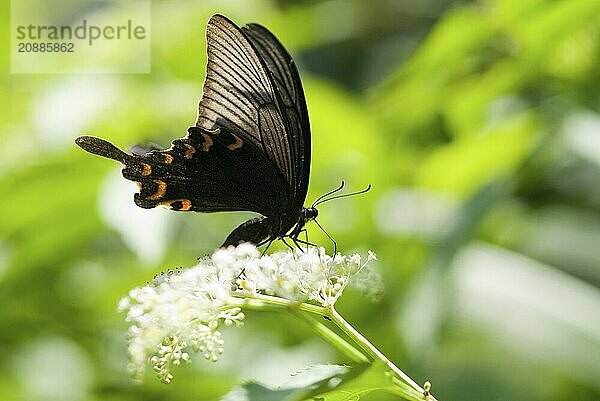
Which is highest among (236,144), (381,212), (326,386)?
(236,144)

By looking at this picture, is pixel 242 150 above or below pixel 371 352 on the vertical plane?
above

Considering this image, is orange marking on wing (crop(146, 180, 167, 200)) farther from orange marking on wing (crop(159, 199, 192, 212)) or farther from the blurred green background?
the blurred green background

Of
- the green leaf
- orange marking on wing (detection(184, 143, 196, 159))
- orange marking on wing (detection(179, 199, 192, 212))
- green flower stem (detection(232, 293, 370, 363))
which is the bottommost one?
the green leaf

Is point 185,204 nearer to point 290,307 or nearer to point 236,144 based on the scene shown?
point 236,144

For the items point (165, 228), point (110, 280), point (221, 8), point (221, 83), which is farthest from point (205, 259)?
point (221, 8)

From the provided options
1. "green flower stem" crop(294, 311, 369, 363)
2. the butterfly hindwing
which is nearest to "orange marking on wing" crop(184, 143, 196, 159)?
the butterfly hindwing

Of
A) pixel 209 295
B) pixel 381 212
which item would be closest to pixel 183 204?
pixel 209 295

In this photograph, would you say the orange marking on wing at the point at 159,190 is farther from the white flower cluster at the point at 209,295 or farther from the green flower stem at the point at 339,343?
the green flower stem at the point at 339,343
